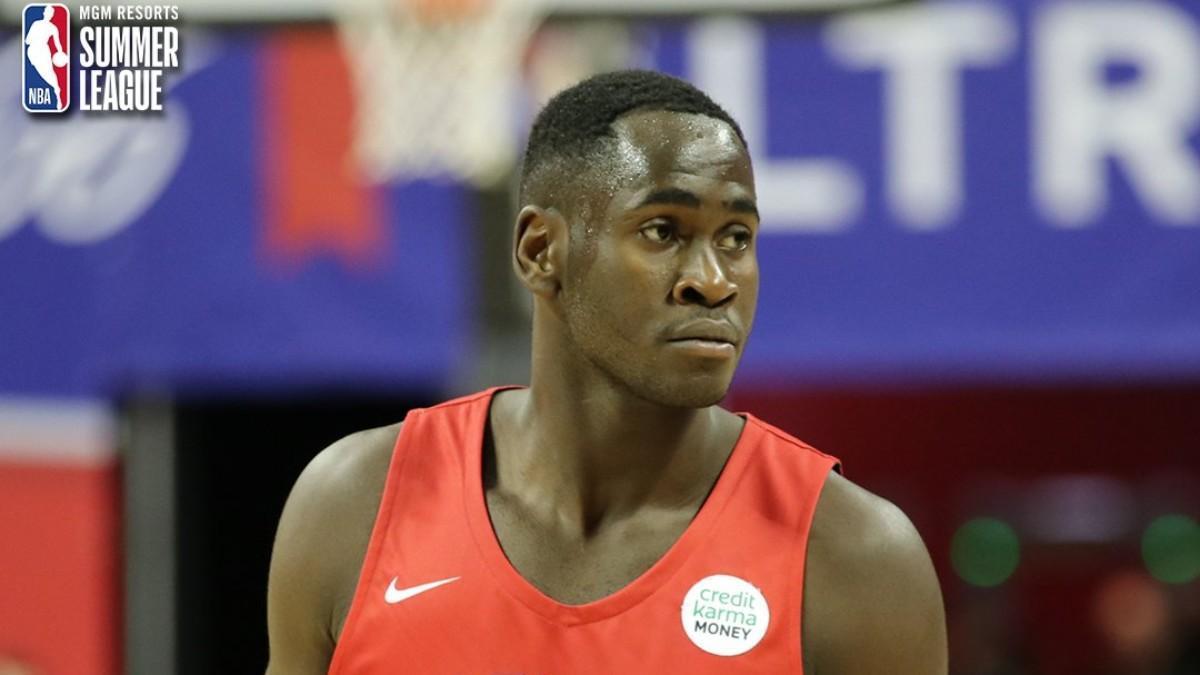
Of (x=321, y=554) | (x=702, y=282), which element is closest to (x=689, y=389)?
(x=702, y=282)

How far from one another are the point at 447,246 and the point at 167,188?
116cm

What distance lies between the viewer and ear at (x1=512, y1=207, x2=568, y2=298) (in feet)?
9.76

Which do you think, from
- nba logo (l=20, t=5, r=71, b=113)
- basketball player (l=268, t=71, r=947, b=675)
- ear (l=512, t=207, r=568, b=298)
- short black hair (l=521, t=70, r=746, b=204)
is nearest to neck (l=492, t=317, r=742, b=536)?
basketball player (l=268, t=71, r=947, b=675)

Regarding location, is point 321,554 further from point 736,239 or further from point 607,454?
point 736,239

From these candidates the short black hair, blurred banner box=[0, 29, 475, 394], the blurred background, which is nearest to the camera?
the short black hair

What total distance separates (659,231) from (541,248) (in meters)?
0.24

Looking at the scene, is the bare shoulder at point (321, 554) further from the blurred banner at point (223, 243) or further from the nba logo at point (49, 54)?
the blurred banner at point (223, 243)

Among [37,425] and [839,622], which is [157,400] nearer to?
[37,425]

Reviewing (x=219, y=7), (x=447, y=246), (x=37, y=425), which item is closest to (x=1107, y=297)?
(x=447, y=246)

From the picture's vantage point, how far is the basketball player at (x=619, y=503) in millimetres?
2846

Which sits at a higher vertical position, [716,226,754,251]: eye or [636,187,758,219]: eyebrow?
[636,187,758,219]: eyebrow

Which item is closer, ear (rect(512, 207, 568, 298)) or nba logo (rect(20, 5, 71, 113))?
ear (rect(512, 207, 568, 298))

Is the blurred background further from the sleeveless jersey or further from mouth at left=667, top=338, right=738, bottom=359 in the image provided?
mouth at left=667, top=338, right=738, bottom=359

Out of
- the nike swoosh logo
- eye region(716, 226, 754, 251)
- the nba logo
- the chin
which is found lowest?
the nike swoosh logo
